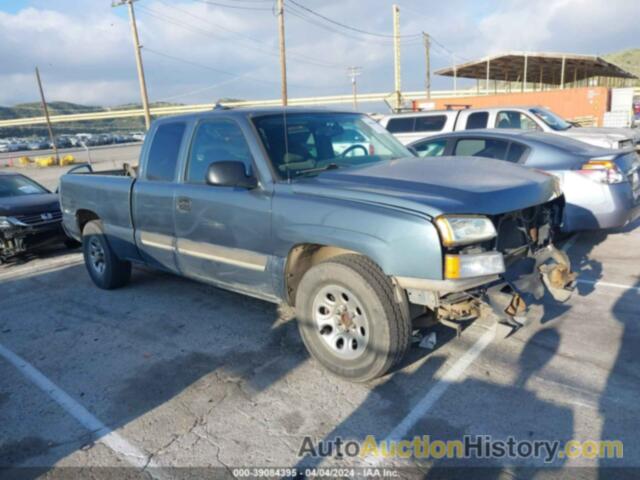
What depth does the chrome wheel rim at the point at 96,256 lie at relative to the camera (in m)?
5.76

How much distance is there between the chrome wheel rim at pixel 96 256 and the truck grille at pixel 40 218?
8.06 feet

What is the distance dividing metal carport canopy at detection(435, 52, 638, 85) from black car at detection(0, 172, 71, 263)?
26.6 m

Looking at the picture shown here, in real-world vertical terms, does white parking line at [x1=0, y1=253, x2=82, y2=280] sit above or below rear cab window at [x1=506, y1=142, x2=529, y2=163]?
below

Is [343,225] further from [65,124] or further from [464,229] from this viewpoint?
Answer: [65,124]

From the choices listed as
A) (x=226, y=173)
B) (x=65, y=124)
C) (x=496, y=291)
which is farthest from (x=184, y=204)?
(x=65, y=124)

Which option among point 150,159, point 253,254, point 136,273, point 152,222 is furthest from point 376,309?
point 136,273

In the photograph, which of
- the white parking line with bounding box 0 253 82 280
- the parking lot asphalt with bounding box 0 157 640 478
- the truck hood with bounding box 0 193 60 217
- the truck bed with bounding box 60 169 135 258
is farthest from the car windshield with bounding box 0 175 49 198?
the parking lot asphalt with bounding box 0 157 640 478

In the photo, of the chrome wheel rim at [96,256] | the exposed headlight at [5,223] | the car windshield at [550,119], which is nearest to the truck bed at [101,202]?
the chrome wheel rim at [96,256]

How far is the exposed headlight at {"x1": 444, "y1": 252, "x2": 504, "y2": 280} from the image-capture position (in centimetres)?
283

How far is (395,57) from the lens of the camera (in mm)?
35312

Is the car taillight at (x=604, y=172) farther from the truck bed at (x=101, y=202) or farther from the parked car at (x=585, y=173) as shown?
the truck bed at (x=101, y=202)

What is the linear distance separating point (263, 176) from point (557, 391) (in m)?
2.53

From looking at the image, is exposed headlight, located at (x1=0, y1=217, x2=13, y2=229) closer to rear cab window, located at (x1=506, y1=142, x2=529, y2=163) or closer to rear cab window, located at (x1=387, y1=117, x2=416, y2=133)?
rear cab window, located at (x1=506, y1=142, x2=529, y2=163)

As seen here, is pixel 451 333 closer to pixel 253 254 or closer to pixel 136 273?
pixel 253 254
